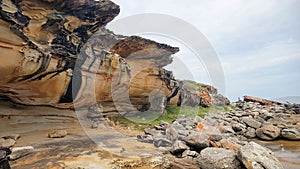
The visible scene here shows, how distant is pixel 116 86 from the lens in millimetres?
14805

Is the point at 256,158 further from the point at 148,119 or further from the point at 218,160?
the point at 148,119

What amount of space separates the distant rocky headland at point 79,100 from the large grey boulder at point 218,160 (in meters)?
0.03

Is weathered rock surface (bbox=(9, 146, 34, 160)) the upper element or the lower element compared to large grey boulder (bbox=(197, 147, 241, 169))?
lower

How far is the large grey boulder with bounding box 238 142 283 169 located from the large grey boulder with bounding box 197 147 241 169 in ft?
0.75

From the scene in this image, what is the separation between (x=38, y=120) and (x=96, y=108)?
3.96m

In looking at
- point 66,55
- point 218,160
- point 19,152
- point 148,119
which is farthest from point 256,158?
point 148,119

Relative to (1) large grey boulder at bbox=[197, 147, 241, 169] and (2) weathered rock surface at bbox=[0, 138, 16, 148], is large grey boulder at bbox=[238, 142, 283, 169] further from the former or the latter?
(2) weathered rock surface at bbox=[0, 138, 16, 148]

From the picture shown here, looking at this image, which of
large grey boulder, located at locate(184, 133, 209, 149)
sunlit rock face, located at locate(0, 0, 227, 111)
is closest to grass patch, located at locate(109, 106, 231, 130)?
sunlit rock face, located at locate(0, 0, 227, 111)

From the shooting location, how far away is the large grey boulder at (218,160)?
18.8 feet

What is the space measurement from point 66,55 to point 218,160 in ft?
26.8

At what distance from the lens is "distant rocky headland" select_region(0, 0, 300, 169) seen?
6.36 m

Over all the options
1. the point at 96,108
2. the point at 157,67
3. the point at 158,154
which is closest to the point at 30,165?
the point at 158,154

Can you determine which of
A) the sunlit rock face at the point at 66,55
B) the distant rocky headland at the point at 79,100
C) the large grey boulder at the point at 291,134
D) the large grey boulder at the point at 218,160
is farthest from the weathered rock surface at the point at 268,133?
the sunlit rock face at the point at 66,55

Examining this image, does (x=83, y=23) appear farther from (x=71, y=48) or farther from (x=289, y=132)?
(x=289, y=132)
